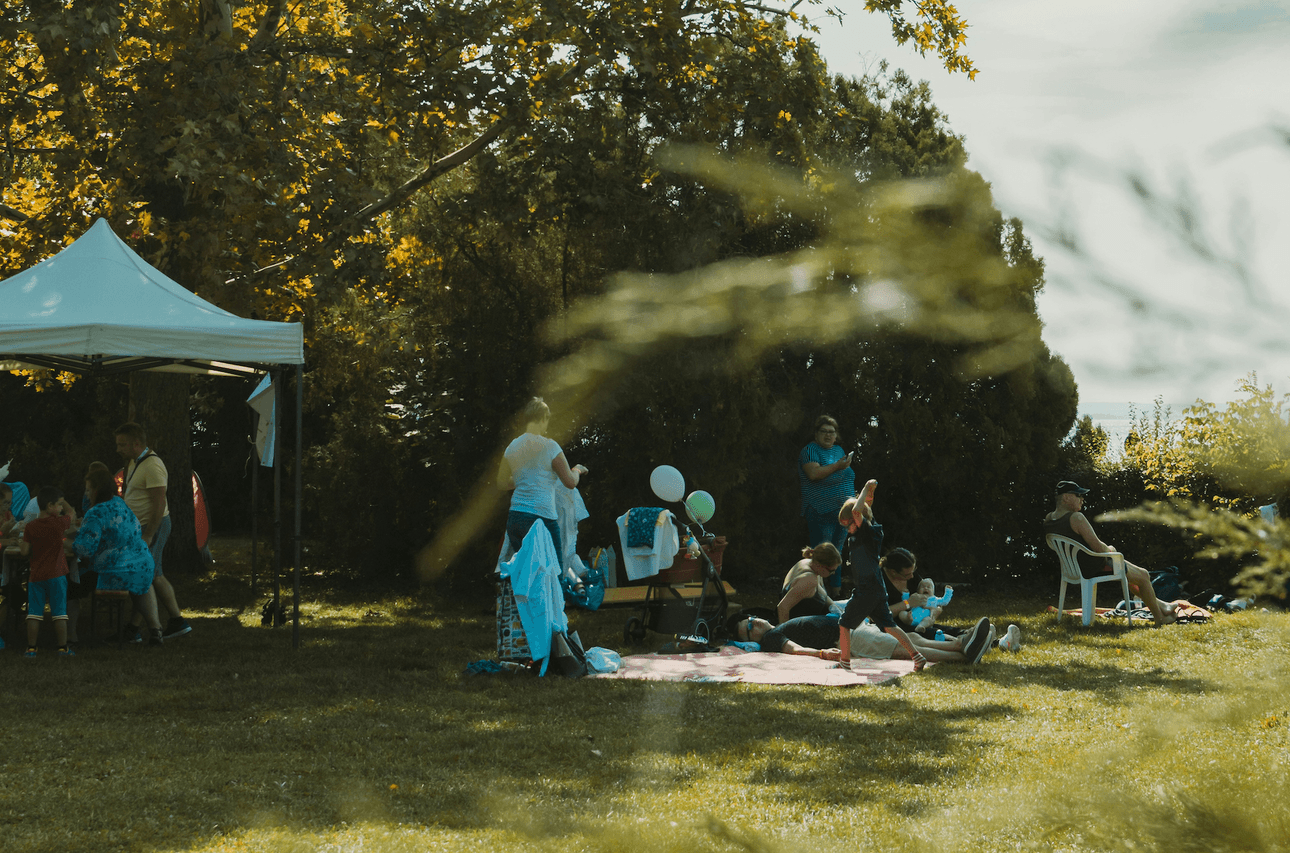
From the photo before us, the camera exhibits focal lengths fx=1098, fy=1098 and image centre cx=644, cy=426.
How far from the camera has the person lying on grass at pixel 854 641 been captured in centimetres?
683

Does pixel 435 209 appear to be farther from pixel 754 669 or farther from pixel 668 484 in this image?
pixel 754 669

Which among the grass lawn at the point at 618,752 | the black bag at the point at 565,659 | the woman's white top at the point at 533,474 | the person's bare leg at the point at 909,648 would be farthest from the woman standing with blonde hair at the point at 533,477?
the person's bare leg at the point at 909,648

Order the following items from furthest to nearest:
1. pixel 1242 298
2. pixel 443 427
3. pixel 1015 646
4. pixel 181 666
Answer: pixel 443 427
pixel 1015 646
pixel 181 666
pixel 1242 298

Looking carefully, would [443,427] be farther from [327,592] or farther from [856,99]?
[856,99]

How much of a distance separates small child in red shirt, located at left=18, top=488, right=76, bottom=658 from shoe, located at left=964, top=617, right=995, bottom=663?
5.57m

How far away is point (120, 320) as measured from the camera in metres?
6.75

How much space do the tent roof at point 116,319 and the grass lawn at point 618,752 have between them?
189 cm

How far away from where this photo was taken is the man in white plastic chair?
8.39 m

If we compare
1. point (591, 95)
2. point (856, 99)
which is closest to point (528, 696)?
point (856, 99)

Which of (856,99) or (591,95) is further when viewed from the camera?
(591,95)

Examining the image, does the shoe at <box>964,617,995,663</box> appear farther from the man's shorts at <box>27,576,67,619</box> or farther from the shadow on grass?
the man's shorts at <box>27,576,67,619</box>

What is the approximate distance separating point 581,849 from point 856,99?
5.67ft

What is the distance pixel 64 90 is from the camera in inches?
347

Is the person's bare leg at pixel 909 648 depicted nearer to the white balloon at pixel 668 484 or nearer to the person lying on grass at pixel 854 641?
the person lying on grass at pixel 854 641
